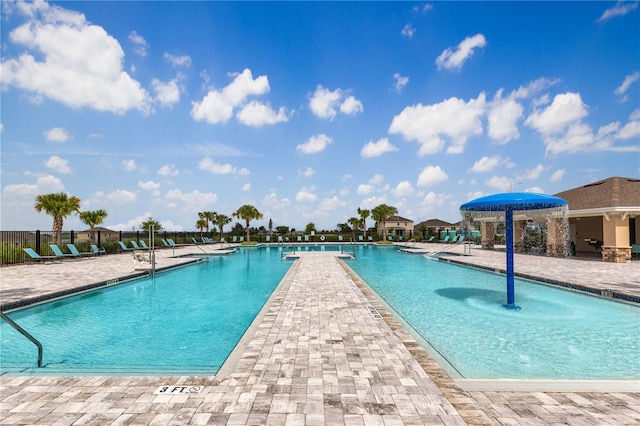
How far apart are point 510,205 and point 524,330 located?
3.00m

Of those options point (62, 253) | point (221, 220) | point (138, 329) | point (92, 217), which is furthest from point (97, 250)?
point (221, 220)

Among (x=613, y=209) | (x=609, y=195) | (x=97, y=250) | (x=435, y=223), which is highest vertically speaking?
(x=609, y=195)

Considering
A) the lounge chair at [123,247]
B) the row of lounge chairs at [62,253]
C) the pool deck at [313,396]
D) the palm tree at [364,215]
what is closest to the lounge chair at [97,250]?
the row of lounge chairs at [62,253]

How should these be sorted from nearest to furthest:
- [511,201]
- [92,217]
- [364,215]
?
[511,201], [92,217], [364,215]

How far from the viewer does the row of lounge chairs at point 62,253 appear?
15.2 meters

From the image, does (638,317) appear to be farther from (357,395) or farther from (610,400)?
(357,395)

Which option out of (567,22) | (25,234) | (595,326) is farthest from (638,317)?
(25,234)

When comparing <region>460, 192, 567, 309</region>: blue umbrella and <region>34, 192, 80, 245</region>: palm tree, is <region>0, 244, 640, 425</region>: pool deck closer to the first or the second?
<region>460, 192, 567, 309</region>: blue umbrella

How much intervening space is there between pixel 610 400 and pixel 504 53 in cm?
1746

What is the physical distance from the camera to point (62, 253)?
17.1 m

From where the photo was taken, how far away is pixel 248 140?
78.2ft

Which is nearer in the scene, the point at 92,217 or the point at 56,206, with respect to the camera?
the point at 56,206

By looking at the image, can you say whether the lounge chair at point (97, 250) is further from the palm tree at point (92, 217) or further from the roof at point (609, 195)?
the roof at point (609, 195)

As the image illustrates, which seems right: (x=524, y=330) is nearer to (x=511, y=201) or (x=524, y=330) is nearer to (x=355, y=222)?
(x=511, y=201)
